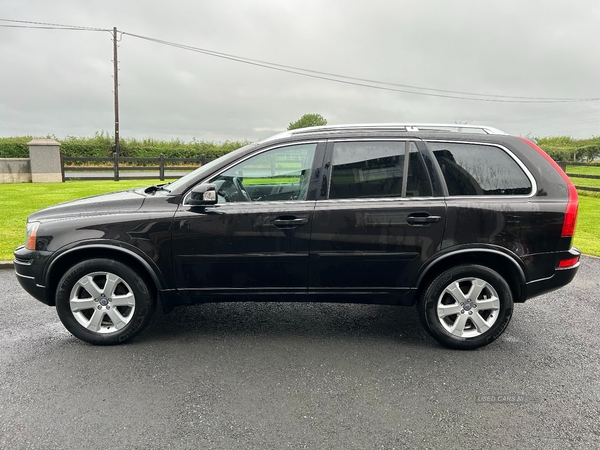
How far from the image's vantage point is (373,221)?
3199mm

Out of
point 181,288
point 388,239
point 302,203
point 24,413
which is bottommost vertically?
point 24,413

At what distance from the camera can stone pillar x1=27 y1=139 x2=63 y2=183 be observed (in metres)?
15.9

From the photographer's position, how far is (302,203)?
325 centimetres

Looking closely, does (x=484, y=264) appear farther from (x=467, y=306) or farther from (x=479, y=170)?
(x=479, y=170)

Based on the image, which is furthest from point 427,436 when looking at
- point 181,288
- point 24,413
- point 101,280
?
point 101,280

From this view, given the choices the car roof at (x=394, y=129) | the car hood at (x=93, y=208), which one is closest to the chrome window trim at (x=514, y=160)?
the car roof at (x=394, y=129)

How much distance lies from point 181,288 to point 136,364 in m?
0.67

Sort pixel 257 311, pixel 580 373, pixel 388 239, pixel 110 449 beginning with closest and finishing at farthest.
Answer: pixel 110 449
pixel 580 373
pixel 388 239
pixel 257 311

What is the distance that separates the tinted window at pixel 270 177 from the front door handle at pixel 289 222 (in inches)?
7.9

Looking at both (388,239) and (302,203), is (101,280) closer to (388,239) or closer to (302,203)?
(302,203)

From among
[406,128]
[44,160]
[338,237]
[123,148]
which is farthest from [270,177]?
[123,148]

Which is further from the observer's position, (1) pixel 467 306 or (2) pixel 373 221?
(1) pixel 467 306

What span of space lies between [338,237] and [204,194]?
44.8 inches

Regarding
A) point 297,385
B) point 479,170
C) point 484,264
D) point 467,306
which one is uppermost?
point 479,170
